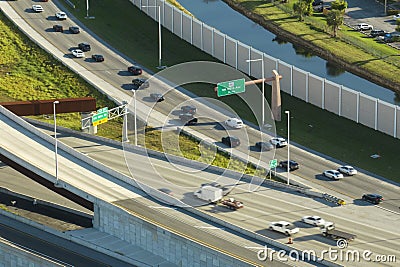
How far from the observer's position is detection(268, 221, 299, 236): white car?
114 metres

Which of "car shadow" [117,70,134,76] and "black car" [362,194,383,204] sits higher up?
"car shadow" [117,70,134,76]

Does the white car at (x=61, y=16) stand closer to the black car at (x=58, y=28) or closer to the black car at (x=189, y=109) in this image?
the black car at (x=58, y=28)

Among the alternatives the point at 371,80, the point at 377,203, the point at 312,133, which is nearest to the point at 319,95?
the point at 312,133

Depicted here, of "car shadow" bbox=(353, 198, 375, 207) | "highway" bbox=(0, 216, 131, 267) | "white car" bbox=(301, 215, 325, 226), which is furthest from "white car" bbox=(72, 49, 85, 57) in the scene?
"white car" bbox=(301, 215, 325, 226)

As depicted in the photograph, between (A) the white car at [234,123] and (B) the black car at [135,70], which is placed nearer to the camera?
(A) the white car at [234,123]

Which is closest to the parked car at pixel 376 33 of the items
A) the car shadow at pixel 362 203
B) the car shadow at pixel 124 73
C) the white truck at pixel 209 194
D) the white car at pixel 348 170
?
the car shadow at pixel 124 73

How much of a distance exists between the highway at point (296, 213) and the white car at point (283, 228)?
0.53 m

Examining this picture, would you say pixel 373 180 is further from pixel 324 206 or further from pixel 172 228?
pixel 172 228

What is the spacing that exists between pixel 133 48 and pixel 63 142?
158ft

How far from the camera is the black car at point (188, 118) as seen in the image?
6068 inches

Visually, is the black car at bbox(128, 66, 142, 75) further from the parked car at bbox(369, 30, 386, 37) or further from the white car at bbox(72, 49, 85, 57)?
the parked car at bbox(369, 30, 386, 37)

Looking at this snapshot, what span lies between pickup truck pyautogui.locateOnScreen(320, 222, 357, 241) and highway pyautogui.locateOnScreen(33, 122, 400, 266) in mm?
580

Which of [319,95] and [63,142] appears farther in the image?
[319,95]

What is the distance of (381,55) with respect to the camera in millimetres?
185000
